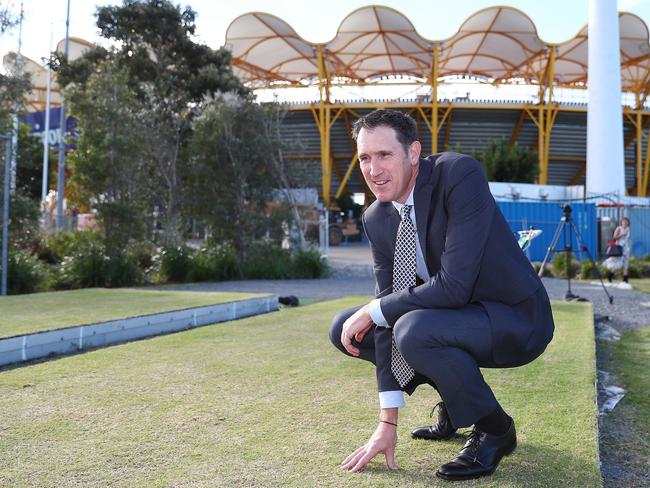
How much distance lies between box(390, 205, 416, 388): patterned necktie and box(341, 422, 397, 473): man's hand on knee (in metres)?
0.17

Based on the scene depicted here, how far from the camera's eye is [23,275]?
10.0 metres

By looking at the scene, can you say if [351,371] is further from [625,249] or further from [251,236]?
[625,249]

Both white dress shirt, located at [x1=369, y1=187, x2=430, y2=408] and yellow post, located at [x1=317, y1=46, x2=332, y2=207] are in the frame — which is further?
yellow post, located at [x1=317, y1=46, x2=332, y2=207]

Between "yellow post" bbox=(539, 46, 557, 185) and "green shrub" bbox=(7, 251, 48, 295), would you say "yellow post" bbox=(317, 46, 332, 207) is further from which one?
"green shrub" bbox=(7, 251, 48, 295)

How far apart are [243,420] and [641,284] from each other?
42.6ft

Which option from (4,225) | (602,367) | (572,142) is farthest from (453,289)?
(572,142)

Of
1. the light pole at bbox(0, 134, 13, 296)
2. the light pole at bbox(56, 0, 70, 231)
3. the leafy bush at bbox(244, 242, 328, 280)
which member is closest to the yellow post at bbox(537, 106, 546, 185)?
the light pole at bbox(56, 0, 70, 231)

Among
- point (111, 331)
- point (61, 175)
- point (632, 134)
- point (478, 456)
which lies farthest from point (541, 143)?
point (478, 456)

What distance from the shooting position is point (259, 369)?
12.6 feet

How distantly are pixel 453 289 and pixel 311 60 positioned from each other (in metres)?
39.6

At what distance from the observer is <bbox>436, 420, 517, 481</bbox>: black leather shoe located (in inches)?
80.6

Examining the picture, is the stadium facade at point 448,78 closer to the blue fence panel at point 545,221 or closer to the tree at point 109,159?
the blue fence panel at point 545,221

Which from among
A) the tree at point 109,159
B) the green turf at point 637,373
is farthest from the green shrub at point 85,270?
the green turf at point 637,373

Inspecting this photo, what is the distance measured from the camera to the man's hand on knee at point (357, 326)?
2.24 meters
